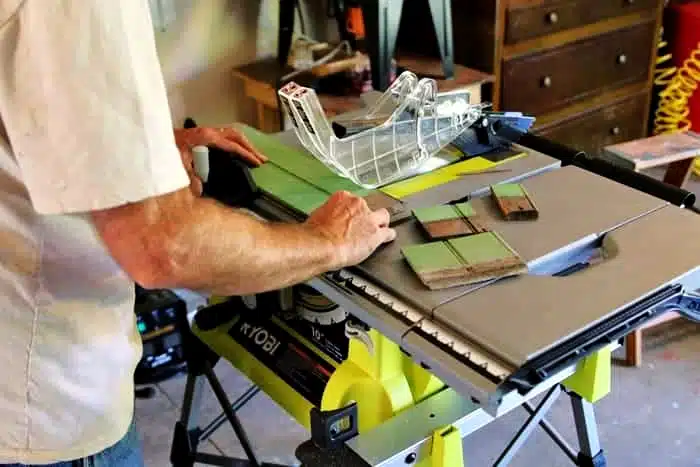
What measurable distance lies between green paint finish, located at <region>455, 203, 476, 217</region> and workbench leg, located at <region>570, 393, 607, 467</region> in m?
0.45

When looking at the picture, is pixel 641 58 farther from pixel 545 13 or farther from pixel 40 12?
pixel 40 12

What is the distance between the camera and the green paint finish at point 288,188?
1.22m

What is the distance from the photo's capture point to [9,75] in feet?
2.52

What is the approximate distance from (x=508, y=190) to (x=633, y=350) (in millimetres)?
1348

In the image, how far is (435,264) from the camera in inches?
40.3

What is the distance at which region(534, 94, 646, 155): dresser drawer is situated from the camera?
2828mm

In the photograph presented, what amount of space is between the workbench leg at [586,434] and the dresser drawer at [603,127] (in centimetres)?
140

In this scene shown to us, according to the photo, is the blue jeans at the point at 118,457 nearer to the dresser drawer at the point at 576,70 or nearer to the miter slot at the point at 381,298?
the miter slot at the point at 381,298

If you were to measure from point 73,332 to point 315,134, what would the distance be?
480 millimetres

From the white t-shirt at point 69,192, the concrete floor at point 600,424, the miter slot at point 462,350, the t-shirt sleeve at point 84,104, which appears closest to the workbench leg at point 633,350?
the concrete floor at point 600,424

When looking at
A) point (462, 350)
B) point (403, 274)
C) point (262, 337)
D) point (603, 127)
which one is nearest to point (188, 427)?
point (262, 337)

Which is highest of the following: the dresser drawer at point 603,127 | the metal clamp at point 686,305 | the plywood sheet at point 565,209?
the plywood sheet at point 565,209

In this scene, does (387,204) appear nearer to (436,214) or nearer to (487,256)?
(436,214)

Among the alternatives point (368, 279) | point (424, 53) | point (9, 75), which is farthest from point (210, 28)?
point (9, 75)
